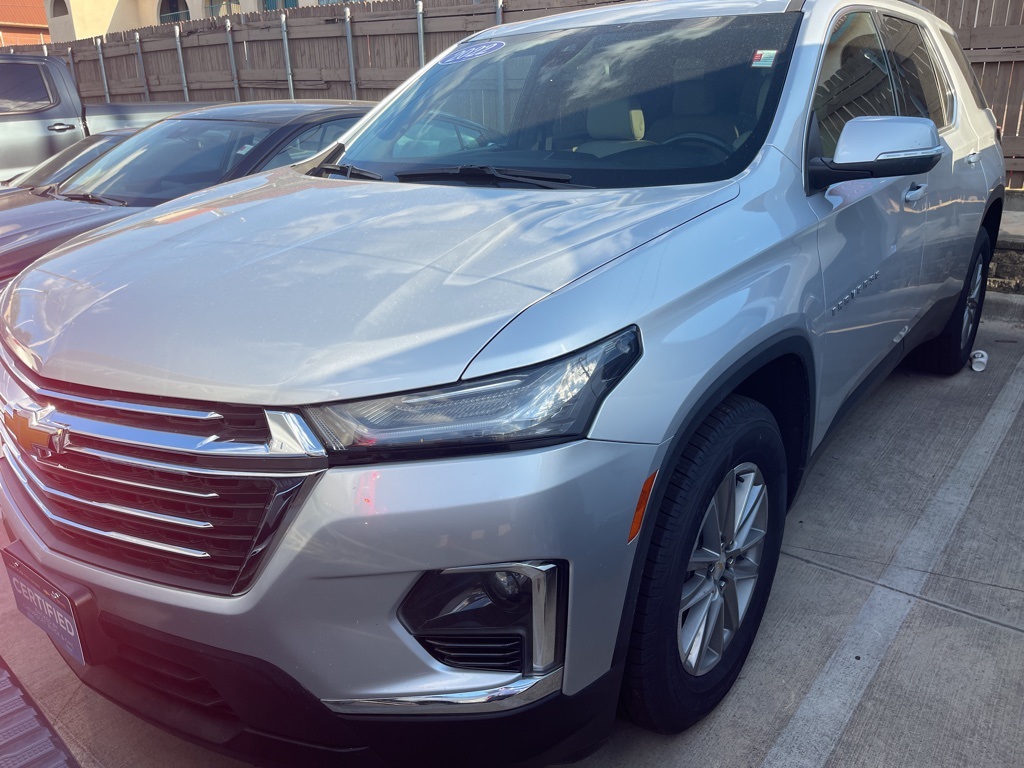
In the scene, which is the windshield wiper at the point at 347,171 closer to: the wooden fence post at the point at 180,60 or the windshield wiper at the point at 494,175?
the windshield wiper at the point at 494,175

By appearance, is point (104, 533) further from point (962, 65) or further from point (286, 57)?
point (286, 57)

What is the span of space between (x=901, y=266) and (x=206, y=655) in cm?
268

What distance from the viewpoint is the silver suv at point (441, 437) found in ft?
5.23

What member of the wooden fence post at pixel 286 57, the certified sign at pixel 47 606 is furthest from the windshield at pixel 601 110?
the wooden fence post at pixel 286 57

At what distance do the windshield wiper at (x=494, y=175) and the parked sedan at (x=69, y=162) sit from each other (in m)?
3.65

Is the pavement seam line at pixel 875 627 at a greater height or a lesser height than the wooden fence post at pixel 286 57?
lesser

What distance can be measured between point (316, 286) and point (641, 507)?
2.77 feet

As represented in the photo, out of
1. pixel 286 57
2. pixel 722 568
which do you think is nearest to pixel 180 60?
pixel 286 57

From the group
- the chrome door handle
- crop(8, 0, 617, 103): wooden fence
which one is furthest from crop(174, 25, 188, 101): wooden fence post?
the chrome door handle

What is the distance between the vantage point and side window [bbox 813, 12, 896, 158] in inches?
108

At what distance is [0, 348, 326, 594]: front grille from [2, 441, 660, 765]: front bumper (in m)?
0.05

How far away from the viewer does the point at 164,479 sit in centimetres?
170

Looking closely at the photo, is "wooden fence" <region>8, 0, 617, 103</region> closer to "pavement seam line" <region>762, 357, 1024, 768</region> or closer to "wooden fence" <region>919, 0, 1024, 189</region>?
"wooden fence" <region>919, 0, 1024, 189</region>

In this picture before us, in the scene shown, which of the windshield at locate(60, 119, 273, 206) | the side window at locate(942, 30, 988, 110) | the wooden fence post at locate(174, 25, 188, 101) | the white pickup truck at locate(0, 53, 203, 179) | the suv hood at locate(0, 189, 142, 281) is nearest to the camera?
the suv hood at locate(0, 189, 142, 281)
